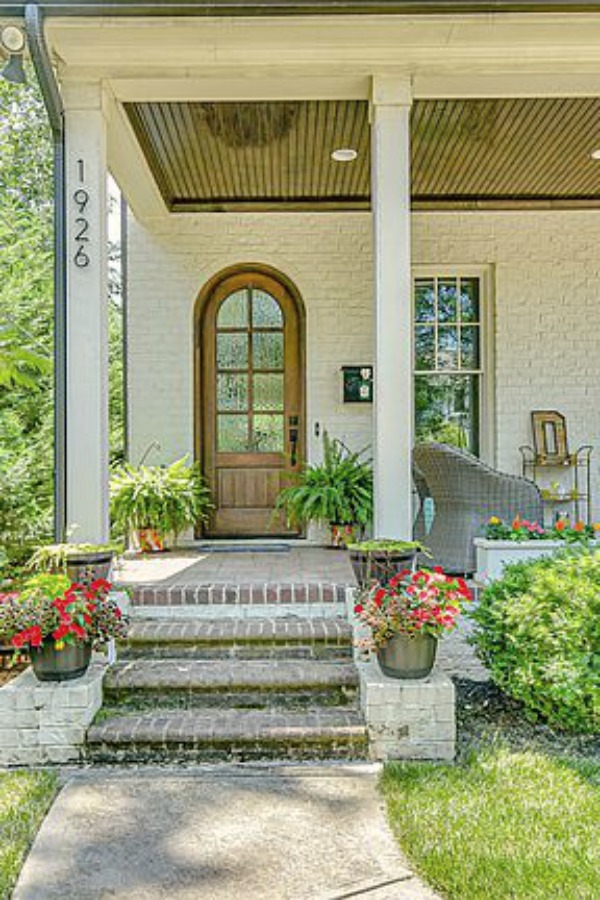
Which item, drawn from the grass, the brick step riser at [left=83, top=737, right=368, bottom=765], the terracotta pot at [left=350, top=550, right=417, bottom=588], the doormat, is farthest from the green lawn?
the doormat

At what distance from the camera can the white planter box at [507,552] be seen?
14.0ft

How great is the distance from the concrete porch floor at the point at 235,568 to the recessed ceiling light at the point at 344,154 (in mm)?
2850

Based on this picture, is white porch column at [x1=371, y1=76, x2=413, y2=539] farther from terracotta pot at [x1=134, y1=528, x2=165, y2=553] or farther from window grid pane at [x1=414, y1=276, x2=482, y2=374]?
window grid pane at [x1=414, y1=276, x2=482, y2=374]

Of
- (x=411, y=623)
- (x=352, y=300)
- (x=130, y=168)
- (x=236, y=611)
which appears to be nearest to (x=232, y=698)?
(x=236, y=611)

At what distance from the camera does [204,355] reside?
654cm

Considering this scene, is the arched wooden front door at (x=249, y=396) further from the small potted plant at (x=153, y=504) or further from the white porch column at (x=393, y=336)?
the white porch column at (x=393, y=336)

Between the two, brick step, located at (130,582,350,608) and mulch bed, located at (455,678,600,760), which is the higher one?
brick step, located at (130,582,350,608)

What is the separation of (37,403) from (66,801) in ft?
15.2

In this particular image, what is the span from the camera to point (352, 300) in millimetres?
6547

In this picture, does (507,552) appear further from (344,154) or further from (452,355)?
(344,154)

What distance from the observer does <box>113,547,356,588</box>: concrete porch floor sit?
448 centimetres

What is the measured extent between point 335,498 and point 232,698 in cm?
265

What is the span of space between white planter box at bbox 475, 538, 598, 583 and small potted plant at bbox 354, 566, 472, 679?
3.53 ft

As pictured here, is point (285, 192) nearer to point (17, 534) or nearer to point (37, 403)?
point (37, 403)
